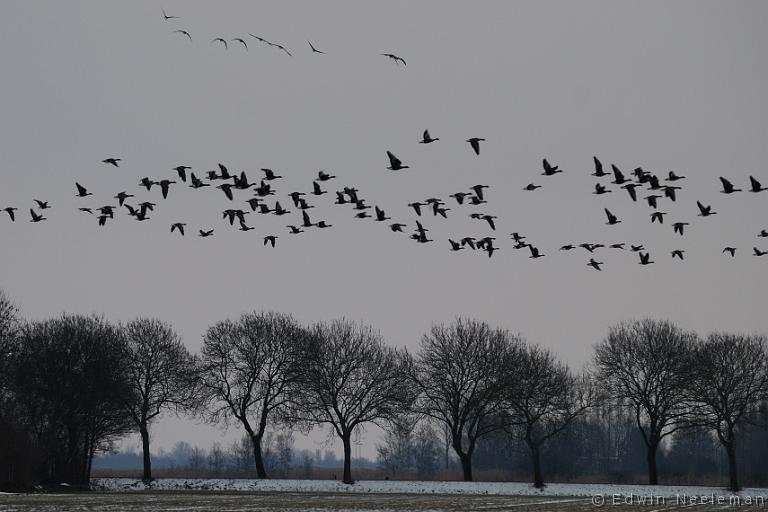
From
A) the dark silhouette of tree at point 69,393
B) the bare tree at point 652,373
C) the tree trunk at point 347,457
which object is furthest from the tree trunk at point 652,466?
the dark silhouette of tree at point 69,393

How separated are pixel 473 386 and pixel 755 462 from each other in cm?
3693

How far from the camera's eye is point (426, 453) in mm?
159625

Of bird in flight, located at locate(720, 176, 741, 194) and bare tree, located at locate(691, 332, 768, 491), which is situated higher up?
bird in flight, located at locate(720, 176, 741, 194)

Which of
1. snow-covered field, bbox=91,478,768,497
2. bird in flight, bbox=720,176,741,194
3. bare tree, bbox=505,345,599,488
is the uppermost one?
bird in flight, bbox=720,176,741,194

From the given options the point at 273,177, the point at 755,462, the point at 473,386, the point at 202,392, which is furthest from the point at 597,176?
the point at 755,462

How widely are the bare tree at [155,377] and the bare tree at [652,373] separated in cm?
3295

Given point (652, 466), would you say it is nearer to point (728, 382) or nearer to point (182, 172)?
point (728, 382)

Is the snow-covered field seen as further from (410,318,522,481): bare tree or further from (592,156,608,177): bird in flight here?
(592,156,608,177): bird in flight

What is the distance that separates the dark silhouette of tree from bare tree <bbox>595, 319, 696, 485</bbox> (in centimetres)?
3774

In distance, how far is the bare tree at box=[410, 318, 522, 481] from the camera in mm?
78375

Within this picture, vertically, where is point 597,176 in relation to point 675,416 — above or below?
above

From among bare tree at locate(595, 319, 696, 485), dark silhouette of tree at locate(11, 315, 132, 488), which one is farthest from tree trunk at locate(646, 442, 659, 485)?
dark silhouette of tree at locate(11, 315, 132, 488)

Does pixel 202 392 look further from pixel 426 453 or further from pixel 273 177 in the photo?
pixel 426 453

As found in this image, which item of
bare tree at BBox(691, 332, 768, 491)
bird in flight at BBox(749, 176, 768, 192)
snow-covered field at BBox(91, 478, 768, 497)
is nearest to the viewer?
bird in flight at BBox(749, 176, 768, 192)
